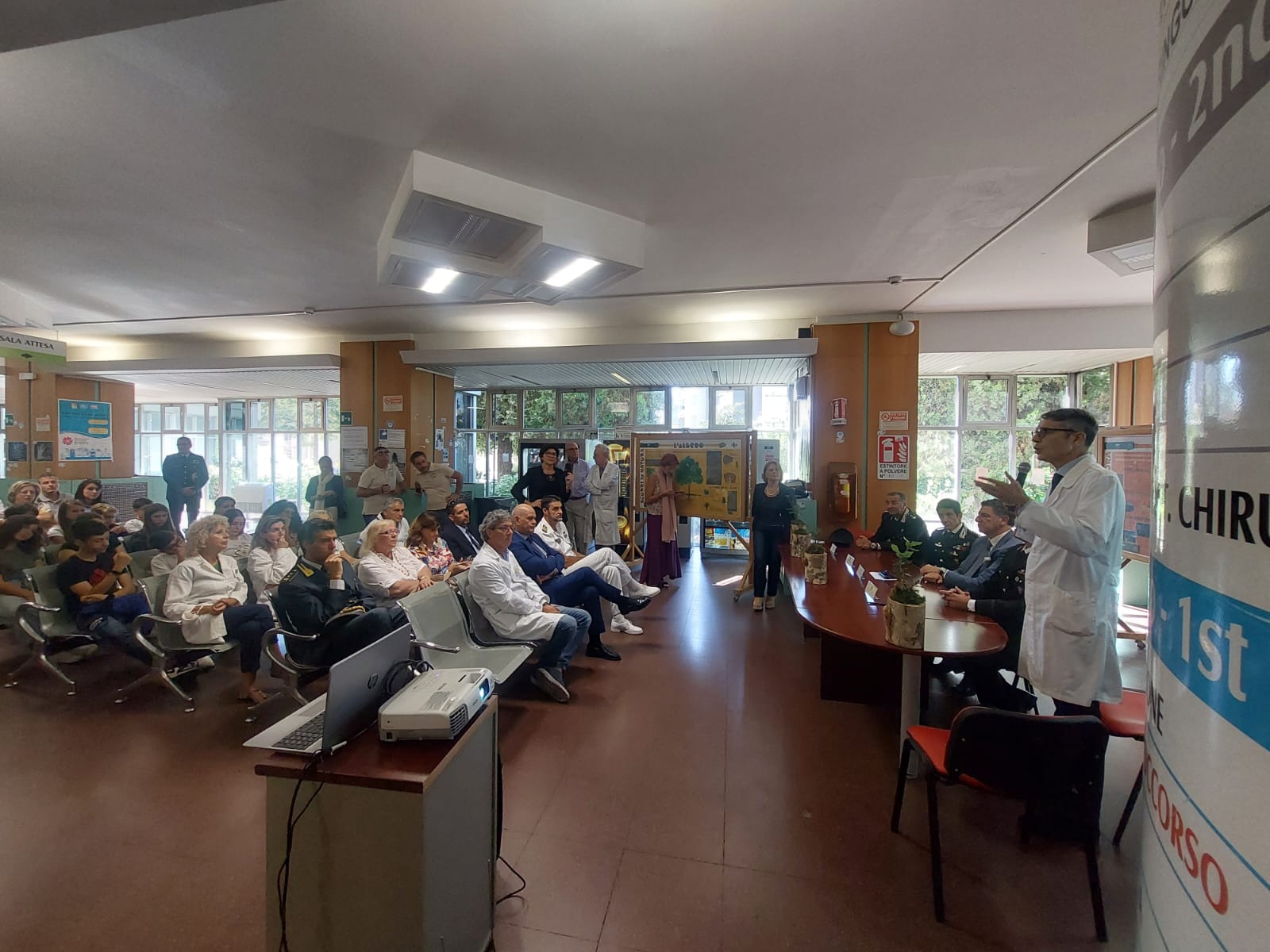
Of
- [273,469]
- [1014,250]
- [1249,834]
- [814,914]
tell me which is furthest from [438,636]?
[273,469]

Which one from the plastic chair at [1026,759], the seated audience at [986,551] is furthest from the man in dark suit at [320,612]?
the seated audience at [986,551]

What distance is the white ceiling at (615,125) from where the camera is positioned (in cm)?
179

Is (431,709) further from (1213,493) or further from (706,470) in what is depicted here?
(706,470)

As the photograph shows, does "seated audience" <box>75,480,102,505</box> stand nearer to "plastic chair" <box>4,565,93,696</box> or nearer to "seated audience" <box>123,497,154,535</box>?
"seated audience" <box>123,497,154,535</box>

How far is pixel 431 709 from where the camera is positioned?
4.74 ft

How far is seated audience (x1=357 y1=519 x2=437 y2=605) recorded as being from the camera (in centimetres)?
348

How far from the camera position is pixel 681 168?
105 inches

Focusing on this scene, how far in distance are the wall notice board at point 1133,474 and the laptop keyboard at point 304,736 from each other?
5.92m

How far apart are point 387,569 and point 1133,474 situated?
6.34 m

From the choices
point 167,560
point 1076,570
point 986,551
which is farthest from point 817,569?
point 167,560

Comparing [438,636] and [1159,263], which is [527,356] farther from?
[1159,263]

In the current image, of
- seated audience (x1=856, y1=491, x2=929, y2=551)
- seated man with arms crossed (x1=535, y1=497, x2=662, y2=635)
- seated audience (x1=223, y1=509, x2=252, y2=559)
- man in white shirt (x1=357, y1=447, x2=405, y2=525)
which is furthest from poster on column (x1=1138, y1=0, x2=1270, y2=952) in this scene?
man in white shirt (x1=357, y1=447, x2=405, y2=525)

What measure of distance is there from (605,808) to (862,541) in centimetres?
347

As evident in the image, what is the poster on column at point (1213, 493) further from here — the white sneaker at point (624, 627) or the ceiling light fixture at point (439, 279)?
the white sneaker at point (624, 627)
